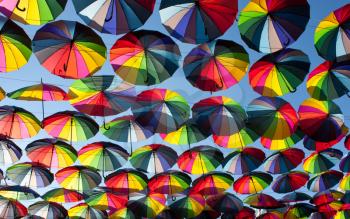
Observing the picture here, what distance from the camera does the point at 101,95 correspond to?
25.0 feet

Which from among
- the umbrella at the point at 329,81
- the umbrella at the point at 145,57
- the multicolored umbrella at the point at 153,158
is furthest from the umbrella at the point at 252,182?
the umbrella at the point at 145,57

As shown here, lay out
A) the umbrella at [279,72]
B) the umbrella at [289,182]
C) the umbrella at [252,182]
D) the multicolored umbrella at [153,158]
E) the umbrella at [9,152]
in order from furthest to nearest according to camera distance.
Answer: the umbrella at [289,182] < the umbrella at [252,182] < the multicolored umbrella at [153,158] < the umbrella at [9,152] < the umbrella at [279,72]

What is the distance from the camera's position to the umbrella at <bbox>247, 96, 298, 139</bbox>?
8125 millimetres

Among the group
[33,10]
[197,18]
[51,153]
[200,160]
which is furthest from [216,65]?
[51,153]

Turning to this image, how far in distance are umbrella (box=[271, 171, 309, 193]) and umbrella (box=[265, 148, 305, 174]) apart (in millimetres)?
918

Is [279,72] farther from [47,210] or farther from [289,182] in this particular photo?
[47,210]

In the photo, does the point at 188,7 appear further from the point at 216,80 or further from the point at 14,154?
the point at 14,154

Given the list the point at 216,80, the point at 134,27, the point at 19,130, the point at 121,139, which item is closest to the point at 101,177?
the point at 121,139

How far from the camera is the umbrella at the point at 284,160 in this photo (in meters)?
10.1

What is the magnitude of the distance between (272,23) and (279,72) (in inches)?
48.4

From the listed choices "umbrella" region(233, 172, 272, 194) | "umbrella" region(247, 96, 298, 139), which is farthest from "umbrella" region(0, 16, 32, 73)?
"umbrella" region(233, 172, 272, 194)

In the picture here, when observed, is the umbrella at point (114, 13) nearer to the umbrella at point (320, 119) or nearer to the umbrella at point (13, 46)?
the umbrella at point (13, 46)

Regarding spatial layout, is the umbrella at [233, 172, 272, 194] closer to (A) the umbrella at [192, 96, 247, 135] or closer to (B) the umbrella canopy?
(A) the umbrella at [192, 96, 247, 135]

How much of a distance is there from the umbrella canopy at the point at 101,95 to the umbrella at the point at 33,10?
5.88 ft
